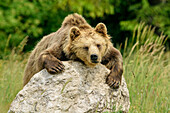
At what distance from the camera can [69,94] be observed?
3.81 metres

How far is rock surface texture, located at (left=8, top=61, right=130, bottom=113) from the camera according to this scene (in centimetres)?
371

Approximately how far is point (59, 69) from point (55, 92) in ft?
1.11

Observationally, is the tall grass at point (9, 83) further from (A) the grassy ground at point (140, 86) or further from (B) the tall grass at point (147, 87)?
(B) the tall grass at point (147, 87)

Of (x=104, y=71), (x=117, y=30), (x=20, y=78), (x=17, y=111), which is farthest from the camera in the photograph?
(x=117, y=30)

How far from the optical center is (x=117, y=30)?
12.7 meters

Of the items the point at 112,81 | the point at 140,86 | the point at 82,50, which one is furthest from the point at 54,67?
the point at 140,86

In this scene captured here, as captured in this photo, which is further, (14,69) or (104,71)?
(14,69)

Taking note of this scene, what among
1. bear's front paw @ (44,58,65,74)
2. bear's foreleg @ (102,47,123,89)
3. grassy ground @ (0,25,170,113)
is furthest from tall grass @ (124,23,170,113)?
bear's front paw @ (44,58,65,74)

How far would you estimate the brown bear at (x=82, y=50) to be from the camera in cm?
407

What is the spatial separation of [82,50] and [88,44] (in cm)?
13

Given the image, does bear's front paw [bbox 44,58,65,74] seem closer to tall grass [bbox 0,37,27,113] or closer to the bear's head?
the bear's head

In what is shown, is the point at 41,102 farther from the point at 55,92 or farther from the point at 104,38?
the point at 104,38

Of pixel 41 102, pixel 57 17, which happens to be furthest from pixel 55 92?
pixel 57 17

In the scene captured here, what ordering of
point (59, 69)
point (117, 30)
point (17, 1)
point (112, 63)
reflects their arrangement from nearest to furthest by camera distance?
point (59, 69) < point (112, 63) < point (17, 1) < point (117, 30)
